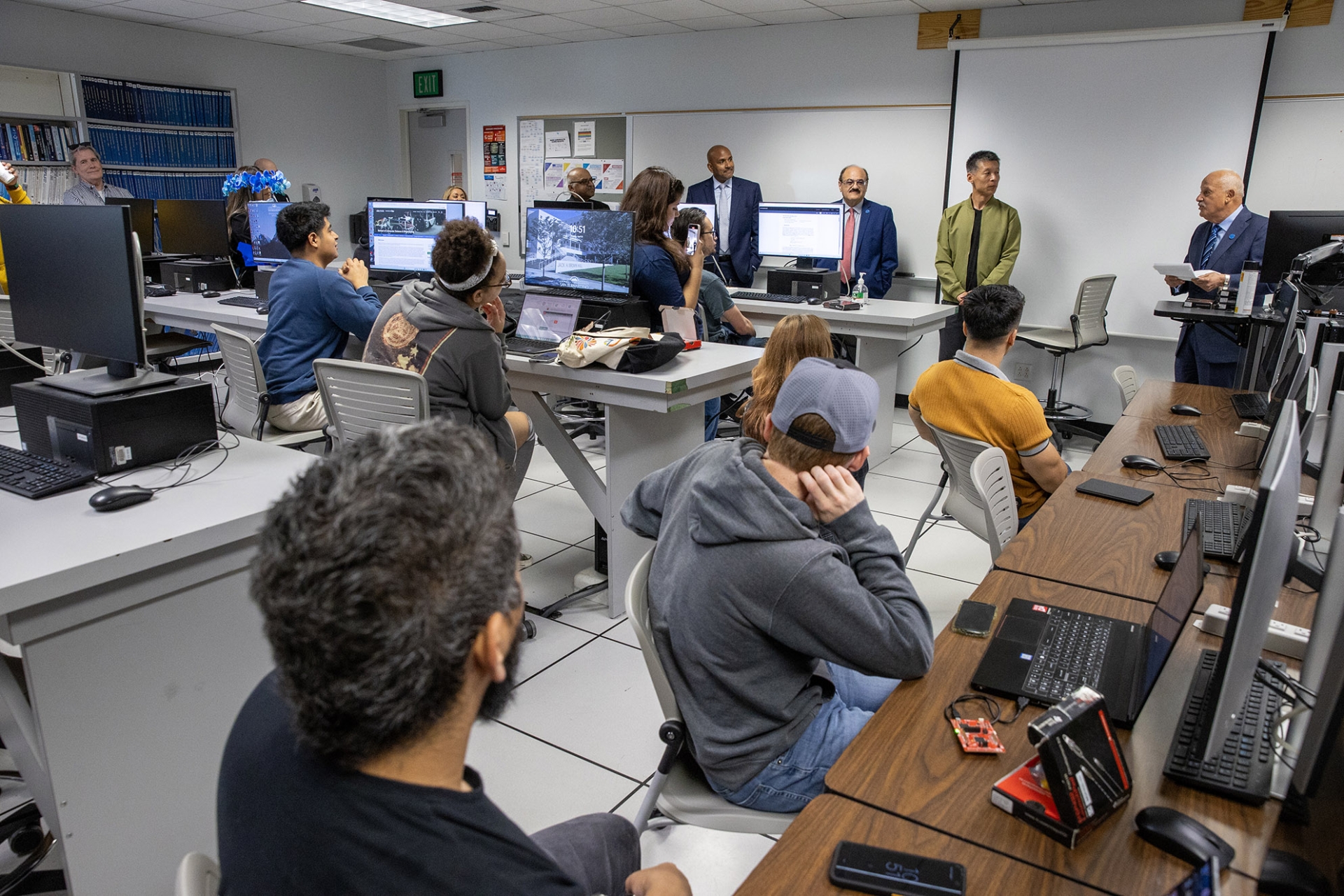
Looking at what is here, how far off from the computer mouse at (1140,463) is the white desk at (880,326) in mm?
1781

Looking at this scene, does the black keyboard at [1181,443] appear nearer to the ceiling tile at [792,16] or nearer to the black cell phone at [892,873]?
the black cell phone at [892,873]

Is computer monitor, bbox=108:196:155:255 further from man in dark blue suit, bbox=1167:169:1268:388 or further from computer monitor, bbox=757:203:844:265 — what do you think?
man in dark blue suit, bbox=1167:169:1268:388

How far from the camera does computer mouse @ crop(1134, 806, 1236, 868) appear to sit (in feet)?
3.38

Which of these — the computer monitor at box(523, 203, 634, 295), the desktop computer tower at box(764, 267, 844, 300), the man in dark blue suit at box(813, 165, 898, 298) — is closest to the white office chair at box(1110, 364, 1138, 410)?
the desktop computer tower at box(764, 267, 844, 300)

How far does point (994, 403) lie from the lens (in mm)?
2578

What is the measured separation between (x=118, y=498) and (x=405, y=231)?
286 centimetres

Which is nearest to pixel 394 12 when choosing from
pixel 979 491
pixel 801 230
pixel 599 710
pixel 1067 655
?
pixel 801 230

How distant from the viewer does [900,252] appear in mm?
6266

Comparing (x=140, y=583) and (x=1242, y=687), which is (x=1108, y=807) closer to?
(x=1242, y=687)

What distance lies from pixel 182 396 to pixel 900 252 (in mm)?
5205

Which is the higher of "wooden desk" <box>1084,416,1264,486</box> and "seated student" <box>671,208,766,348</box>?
"seated student" <box>671,208,766,348</box>

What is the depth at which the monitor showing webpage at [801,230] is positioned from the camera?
5.60 meters

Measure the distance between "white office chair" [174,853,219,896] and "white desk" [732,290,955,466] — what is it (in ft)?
12.6

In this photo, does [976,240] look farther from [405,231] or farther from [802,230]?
[405,231]
